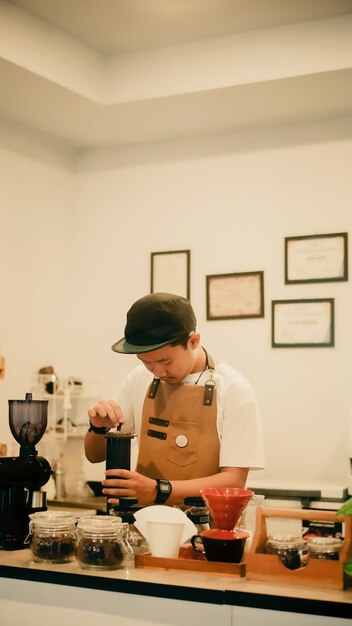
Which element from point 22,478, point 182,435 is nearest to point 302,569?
point 22,478

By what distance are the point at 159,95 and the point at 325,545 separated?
3.16 m

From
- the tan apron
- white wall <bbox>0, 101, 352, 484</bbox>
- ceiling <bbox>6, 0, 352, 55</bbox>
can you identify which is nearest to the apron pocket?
the tan apron

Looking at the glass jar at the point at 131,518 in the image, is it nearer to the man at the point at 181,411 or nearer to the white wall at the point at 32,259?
the man at the point at 181,411

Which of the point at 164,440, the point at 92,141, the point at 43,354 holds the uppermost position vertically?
the point at 92,141

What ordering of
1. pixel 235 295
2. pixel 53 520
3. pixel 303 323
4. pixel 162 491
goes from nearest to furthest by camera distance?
pixel 53 520 → pixel 162 491 → pixel 303 323 → pixel 235 295

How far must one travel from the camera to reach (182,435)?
3.18m

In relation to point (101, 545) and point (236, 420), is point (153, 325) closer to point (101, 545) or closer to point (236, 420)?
point (236, 420)

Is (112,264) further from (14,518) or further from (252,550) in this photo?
(252,550)

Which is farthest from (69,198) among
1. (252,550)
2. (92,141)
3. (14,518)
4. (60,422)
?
(252,550)

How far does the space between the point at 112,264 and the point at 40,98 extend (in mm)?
1275

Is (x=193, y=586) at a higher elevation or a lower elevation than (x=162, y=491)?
lower

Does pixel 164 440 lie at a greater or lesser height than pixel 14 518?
greater

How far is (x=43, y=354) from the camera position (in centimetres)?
520

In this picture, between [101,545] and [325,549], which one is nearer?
[325,549]
